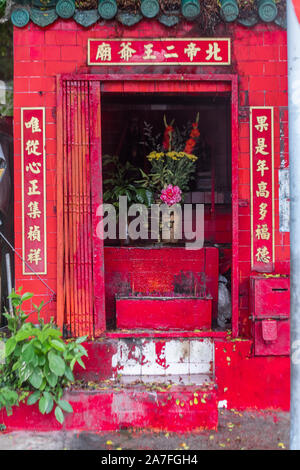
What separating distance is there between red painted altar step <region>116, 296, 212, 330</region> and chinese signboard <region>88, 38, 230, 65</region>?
8.98 feet

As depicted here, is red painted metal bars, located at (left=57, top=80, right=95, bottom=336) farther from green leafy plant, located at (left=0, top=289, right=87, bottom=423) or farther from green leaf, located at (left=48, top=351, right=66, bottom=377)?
green leaf, located at (left=48, top=351, right=66, bottom=377)

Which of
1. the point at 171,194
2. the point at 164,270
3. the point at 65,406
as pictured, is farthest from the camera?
the point at 171,194

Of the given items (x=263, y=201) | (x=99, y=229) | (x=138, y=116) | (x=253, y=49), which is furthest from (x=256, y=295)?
(x=138, y=116)

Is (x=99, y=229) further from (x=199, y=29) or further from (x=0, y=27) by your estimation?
(x=0, y=27)

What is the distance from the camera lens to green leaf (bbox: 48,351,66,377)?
12.9 feet

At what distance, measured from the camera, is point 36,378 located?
4020 millimetres

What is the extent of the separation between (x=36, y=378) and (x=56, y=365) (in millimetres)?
275

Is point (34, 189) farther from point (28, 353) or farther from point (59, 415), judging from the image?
point (59, 415)

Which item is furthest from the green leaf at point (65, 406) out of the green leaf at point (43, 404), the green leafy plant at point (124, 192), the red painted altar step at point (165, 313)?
the green leafy plant at point (124, 192)

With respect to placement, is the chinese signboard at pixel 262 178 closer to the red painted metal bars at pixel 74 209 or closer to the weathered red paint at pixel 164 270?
the weathered red paint at pixel 164 270

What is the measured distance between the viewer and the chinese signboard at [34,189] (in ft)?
15.3

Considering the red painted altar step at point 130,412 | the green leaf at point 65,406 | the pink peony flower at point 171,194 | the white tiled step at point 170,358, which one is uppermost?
the pink peony flower at point 171,194

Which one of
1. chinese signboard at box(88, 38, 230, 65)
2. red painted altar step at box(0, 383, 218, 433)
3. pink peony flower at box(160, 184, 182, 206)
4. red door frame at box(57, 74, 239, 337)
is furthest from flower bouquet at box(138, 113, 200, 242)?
red painted altar step at box(0, 383, 218, 433)

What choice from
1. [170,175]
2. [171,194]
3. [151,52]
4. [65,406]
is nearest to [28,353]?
[65,406]
